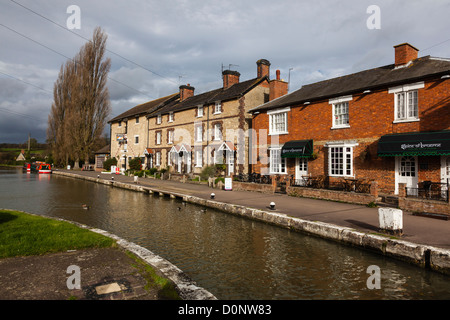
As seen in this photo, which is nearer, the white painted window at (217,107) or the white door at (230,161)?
the white door at (230,161)

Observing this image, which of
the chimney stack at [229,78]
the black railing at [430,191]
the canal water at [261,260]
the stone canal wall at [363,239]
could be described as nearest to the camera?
the canal water at [261,260]

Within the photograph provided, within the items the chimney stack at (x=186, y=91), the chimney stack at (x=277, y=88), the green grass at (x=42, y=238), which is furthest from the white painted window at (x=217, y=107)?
the green grass at (x=42, y=238)

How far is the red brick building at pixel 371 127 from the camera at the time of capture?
12.7 meters

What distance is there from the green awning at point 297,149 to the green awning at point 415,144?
4.31m

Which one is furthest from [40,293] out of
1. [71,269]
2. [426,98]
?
[426,98]

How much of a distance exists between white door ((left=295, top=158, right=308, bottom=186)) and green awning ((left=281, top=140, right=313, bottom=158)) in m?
0.84

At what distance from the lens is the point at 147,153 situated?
34750mm

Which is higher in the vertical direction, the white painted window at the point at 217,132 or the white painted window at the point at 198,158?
the white painted window at the point at 217,132

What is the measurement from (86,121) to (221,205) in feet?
124

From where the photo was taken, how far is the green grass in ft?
20.1

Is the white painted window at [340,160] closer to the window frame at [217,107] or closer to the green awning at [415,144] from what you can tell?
the green awning at [415,144]

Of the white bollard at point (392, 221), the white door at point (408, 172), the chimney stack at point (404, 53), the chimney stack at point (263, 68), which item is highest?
the chimney stack at point (263, 68)

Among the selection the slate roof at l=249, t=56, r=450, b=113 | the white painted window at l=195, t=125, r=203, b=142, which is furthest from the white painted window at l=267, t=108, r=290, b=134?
the white painted window at l=195, t=125, r=203, b=142

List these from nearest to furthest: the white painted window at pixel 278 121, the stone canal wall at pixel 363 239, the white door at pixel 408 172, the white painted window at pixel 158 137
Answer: the stone canal wall at pixel 363 239 < the white door at pixel 408 172 < the white painted window at pixel 278 121 < the white painted window at pixel 158 137
